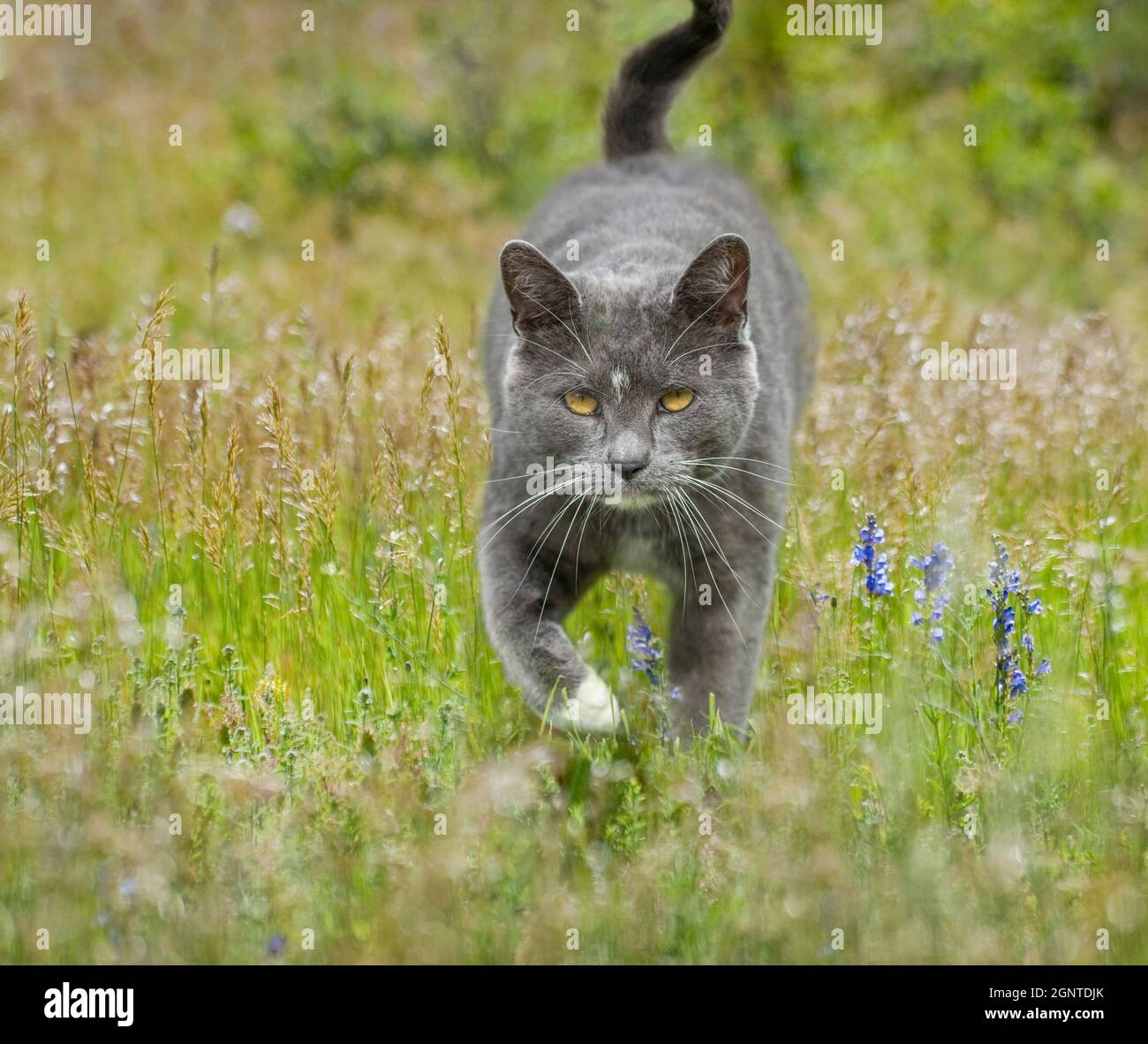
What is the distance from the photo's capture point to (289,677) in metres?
3.35

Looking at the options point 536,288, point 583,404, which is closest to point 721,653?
point 583,404

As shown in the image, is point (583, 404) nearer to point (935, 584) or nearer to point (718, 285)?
point (718, 285)

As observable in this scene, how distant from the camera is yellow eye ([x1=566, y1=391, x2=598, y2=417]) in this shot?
3.24 metres

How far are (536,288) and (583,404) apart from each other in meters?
0.31

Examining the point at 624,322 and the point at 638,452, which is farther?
the point at 624,322

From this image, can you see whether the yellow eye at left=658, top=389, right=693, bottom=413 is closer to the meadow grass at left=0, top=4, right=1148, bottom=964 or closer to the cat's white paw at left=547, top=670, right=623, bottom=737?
the meadow grass at left=0, top=4, right=1148, bottom=964

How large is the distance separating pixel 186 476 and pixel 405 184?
5.64 meters

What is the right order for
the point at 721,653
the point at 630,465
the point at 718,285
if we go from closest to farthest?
the point at 630,465
the point at 718,285
the point at 721,653

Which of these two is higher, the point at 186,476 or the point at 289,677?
the point at 186,476

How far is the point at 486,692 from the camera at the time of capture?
11.3 feet

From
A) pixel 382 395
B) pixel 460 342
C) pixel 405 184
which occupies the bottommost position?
pixel 382 395

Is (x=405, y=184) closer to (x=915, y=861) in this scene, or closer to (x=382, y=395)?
(x=382, y=395)

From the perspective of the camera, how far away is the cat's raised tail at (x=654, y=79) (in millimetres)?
4340

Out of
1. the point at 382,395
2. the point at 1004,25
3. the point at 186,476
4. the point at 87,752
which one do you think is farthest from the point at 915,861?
the point at 1004,25
